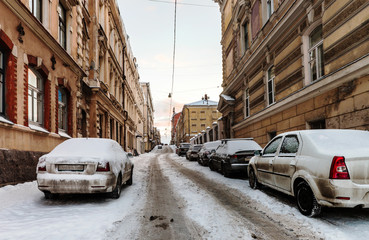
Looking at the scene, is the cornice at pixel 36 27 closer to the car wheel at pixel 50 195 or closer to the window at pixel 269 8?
the car wheel at pixel 50 195

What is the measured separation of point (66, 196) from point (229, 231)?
4503 mm

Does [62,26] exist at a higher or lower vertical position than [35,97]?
higher

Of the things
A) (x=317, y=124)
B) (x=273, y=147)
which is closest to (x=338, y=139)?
(x=273, y=147)

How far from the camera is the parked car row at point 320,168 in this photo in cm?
403

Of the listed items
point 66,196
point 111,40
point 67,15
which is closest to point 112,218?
point 66,196

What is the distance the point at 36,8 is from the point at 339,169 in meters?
11.7

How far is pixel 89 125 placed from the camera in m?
17.4

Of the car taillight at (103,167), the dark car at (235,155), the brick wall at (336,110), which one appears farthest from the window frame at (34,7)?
the brick wall at (336,110)

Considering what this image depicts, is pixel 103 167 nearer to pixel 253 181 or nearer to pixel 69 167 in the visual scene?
pixel 69 167

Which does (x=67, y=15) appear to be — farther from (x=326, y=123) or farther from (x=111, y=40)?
(x=326, y=123)

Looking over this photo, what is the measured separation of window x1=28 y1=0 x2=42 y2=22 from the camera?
32.2 feet

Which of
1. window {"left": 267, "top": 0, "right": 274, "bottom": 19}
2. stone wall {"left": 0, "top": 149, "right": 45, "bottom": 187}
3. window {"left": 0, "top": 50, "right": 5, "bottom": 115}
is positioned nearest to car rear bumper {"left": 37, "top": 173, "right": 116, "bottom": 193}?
stone wall {"left": 0, "top": 149, "right": 45, "bottom": 187}

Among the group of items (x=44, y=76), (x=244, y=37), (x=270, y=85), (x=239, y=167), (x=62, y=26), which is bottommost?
(x=239, y=167)

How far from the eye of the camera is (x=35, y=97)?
10133 mm
